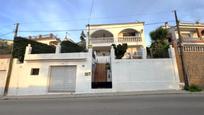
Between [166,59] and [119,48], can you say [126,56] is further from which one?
[166,59]

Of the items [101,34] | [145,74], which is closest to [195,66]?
[145,74]

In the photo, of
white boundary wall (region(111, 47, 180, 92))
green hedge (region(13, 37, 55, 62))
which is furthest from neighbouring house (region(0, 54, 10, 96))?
white boundary wall (region(111, 47, 180, 92))

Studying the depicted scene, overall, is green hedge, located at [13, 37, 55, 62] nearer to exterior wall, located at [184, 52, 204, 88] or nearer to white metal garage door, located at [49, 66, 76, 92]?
white metal garage door, located at [49, 66, 76, 92]

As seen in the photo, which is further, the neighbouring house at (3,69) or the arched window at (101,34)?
the arched window at (101,34)

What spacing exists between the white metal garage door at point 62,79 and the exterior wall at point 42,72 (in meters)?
0.41

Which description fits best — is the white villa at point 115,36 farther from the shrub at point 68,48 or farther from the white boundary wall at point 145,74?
the white boundary wall at point 145,74

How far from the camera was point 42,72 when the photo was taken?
20.2 metres

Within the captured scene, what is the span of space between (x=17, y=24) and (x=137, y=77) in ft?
46.1

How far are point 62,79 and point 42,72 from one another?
81.5 inches

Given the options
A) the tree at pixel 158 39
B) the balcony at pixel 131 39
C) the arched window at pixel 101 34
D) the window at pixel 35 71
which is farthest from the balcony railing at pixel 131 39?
the window at pixel 35 71

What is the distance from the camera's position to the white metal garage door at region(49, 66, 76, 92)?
19.7 m

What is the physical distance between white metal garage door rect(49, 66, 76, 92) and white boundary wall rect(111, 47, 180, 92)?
3.99 metres

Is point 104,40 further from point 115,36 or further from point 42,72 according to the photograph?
point 42,72

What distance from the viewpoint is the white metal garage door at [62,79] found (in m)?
19.7
